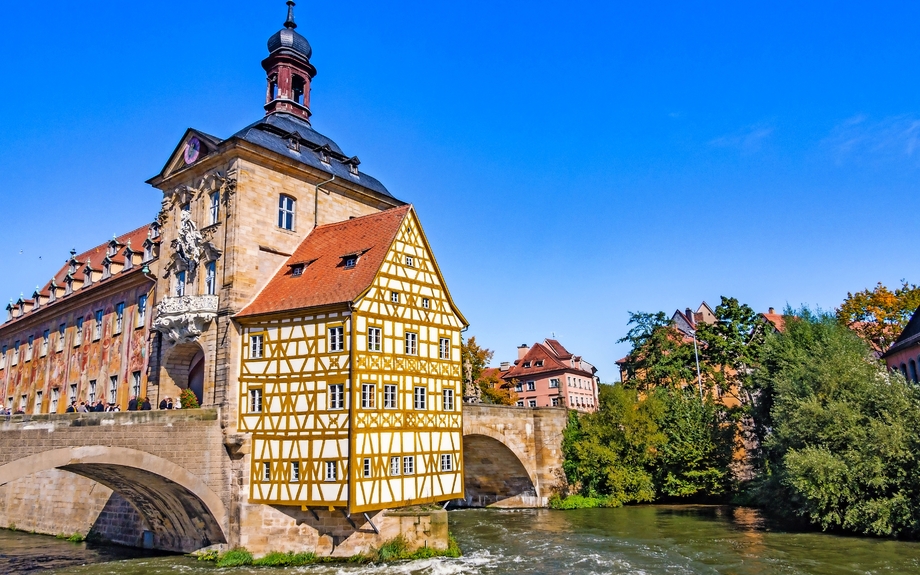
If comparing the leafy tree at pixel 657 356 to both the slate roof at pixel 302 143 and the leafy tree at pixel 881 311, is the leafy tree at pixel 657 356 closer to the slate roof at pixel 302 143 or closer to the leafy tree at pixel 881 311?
the leafy tree at pixel 881 311

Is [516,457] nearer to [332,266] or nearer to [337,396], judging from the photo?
[337,396]

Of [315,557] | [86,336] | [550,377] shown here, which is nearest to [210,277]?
[315,557]

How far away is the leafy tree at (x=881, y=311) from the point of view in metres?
40.6

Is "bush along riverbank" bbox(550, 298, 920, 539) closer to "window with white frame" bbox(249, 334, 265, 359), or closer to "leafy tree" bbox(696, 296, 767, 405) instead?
"leafy tree" bbox(696, 296, 767, 405)

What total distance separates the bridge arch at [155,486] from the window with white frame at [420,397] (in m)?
6.84

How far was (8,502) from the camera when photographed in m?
31.4

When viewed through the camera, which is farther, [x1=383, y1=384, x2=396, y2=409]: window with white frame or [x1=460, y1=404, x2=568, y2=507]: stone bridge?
[x1=460, y1=404, x2=568, y2=507]: stone bridge

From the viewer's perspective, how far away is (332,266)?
2398 cm

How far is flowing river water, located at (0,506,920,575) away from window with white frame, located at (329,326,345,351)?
646 centimetres

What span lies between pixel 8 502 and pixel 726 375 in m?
36.8

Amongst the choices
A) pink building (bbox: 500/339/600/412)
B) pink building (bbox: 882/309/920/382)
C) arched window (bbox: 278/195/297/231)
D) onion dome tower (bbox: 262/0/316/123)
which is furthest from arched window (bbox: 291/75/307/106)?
pink building (bbox: 500/339/600/412)

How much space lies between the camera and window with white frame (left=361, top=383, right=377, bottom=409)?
21219mm

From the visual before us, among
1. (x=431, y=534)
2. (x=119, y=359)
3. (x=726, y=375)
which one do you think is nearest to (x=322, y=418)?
(x=431, y=534)

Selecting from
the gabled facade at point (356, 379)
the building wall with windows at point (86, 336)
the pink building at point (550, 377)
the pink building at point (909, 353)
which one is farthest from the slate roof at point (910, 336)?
the building wall with windows at point (86, 336)
